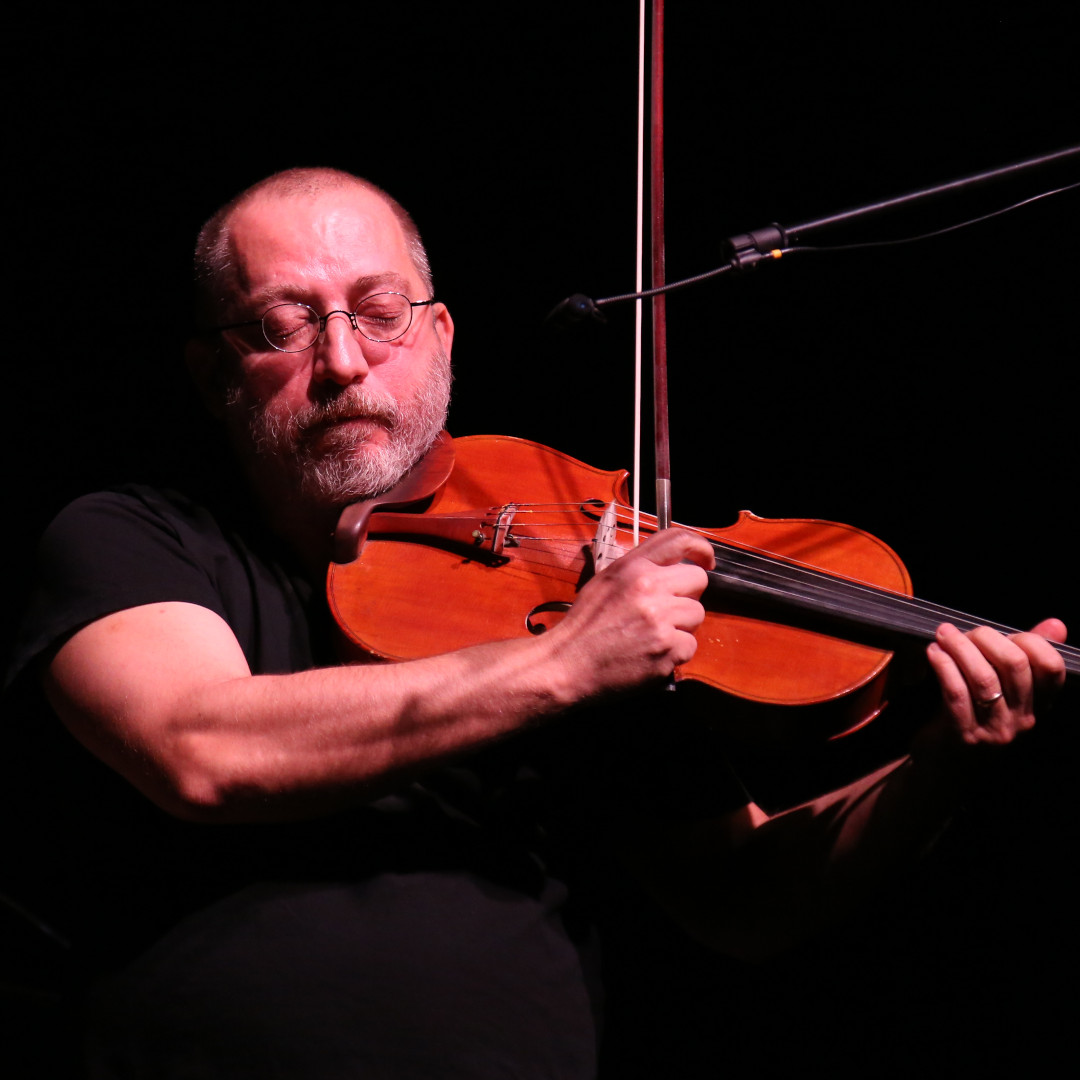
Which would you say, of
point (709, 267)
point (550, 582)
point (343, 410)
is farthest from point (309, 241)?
point (709, 267)

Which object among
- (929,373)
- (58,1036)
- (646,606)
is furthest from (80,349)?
(929,373)

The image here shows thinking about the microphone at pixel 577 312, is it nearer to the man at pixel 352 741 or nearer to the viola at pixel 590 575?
the man at pixel 352 741

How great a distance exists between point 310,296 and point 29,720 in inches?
33.2

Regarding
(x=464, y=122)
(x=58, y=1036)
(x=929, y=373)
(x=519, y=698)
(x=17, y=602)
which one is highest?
(x=464, y=122)

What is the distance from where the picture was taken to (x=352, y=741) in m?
1.14

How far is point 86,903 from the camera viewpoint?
139cm

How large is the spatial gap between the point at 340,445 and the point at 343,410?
0.06m

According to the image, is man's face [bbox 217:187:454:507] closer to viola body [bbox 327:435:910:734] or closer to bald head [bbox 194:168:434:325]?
bald head [bbox 194:168:434:325]

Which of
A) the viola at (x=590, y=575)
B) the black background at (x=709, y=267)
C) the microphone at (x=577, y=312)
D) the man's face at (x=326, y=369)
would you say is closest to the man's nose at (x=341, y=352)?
the man's face at (x=326, y=369)

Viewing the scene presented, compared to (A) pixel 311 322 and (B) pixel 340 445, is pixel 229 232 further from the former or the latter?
(B) pixel 340 445

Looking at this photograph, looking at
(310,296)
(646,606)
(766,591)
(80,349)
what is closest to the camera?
(646,606)

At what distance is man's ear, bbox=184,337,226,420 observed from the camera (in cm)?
176

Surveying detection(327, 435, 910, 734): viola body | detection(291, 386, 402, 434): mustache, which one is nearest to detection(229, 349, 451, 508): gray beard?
detection(291, 386, 402, 434): mustache

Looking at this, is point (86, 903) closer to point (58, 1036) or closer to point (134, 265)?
point (58, 1036)
